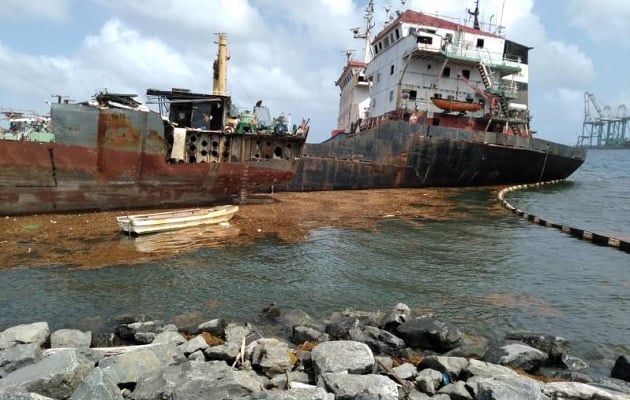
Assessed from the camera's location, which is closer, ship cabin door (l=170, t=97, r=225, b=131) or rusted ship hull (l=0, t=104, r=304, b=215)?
rusted ship hull (l=0, t=104, r=304, b=215)

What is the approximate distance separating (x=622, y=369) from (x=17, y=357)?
7.97 metres

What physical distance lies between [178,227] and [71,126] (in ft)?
20.8

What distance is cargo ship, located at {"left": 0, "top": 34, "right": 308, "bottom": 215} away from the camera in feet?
57.7

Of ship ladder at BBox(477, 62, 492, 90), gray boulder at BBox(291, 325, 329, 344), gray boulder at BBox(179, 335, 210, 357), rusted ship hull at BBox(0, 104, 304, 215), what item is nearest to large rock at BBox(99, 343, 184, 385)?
gray boulder at BBox(179, 335, 210, 357)

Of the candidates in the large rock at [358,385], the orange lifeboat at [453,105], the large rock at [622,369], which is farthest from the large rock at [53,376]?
the orange lifeboat at [453,105]

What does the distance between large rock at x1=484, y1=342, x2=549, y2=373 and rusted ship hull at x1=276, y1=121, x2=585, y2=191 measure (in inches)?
838

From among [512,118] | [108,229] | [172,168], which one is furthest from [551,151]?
[108,229]

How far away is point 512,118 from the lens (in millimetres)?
32812

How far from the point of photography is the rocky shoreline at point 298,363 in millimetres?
5125

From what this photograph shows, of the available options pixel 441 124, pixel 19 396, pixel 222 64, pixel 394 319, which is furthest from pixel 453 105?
pixel 19 396

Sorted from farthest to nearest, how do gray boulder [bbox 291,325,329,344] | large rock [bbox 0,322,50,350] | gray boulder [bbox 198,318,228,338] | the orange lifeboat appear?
the orange lifeboat < gray boulder [bbox 198,318,228,338] < gray boulder [bbox 291,325,329,344] < large rock [bbox 0,322,50,350]

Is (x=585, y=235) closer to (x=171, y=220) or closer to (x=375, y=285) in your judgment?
(x=375, y=285)

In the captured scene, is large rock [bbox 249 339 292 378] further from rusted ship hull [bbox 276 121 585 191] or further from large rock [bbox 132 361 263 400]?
rusted ship hull [bbox 276 121 585 191]

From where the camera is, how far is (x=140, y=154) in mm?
19094
